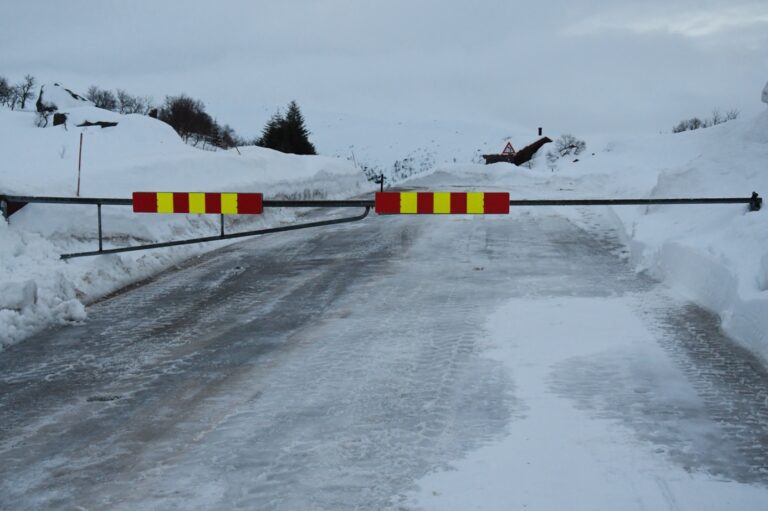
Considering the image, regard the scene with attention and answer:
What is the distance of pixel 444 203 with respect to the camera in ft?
28.9

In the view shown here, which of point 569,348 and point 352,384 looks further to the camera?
point 569,348

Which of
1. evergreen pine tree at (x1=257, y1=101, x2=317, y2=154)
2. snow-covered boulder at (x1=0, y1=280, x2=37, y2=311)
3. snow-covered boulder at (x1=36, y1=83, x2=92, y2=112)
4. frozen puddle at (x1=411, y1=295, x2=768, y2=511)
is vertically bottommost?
frozen puddle at (x1=411, y1=295, x2=768, y2=511)

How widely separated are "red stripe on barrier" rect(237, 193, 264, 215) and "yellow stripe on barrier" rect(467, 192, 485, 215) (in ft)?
8.01

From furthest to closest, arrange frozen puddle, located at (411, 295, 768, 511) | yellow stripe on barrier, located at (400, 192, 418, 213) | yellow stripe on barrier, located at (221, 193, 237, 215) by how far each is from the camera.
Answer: yellow stripe on barrier, located at (221, 193, 237, 215)
yellow stripe on barrier, located at (400, 192, 418, 213)
frozen puddle, located at (411, 295, 768, 511)

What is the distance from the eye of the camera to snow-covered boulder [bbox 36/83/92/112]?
3534cm

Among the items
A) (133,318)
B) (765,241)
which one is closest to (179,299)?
(133,318)

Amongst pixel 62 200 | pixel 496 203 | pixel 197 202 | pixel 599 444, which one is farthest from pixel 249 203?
pixel 599 444

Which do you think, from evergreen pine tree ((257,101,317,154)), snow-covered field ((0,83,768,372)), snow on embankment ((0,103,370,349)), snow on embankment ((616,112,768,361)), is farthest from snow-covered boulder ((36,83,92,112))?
snow on embankment ((616,112,768,361))

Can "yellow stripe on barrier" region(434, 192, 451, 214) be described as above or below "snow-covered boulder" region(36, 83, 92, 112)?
below

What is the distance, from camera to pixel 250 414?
5012mm

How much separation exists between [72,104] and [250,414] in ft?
119

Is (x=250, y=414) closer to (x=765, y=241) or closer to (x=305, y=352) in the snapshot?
(x=305, y=352)

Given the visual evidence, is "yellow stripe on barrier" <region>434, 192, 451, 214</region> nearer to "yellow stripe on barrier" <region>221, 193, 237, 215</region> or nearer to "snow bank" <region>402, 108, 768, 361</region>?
"yellow stripe on barrier" <region>221, 193, 237, 215</region>

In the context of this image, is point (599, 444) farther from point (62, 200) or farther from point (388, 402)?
point (62, 200)
